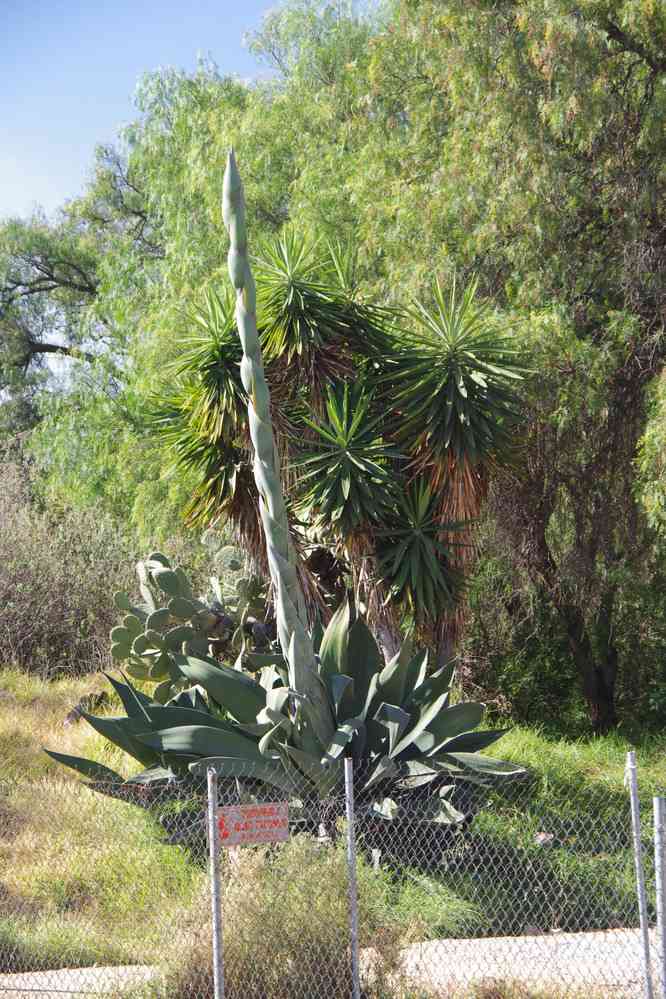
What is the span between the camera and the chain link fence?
20.3ft

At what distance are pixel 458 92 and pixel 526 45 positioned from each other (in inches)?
34.9

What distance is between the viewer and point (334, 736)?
26.8 feet

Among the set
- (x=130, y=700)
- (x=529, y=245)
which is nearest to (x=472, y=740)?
(x=130, y=700)

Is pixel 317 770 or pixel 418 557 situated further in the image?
pixel 418 557

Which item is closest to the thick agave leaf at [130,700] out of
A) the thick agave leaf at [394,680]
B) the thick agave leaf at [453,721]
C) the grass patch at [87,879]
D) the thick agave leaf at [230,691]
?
the thick agave leaf at [230,691]

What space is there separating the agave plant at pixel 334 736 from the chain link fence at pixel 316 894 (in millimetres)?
101

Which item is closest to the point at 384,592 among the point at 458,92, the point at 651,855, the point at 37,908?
the point at 651,855

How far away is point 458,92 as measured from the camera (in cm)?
1189

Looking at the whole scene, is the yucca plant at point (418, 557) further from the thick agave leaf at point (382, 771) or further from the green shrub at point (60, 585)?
the green shrub at point (60, 585)

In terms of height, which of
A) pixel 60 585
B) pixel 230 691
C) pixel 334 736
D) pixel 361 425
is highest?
pixel 361 425

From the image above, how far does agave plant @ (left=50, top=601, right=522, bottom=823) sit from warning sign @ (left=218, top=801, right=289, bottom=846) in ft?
5.48

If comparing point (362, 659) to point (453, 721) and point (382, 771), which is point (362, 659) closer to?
point (453, 721)

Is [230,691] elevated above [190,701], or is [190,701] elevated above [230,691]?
[230,691]

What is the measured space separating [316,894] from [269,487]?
9.14 ft
